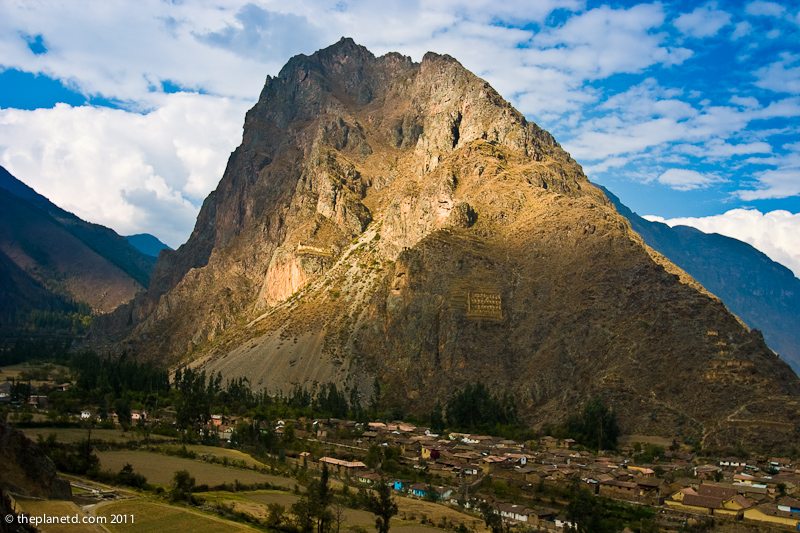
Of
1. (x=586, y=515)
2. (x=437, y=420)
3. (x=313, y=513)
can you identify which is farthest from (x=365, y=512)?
(x=437, y=420)

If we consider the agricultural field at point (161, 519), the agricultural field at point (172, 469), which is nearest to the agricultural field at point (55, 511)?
the agricultural field at point (161, 519)

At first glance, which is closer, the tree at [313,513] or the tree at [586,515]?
the tree at [313,513]

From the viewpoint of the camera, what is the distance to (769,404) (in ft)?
423

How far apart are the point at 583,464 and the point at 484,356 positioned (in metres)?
60.2

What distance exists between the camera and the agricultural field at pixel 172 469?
80.6 metres

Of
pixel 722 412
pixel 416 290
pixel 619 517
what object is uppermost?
pixel 416 290

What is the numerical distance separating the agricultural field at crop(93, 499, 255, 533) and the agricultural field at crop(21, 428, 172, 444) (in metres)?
30.0

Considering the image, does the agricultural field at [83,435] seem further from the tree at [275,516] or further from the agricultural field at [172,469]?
the tree at [275,516]

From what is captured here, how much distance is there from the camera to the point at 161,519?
61844 mm

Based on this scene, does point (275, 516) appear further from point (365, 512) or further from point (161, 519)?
point (365, 512)

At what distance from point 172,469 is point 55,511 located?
33537 millimetres

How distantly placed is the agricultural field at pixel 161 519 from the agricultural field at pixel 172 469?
35.7 feet

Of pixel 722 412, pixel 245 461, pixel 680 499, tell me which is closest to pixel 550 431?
pixel 722 412

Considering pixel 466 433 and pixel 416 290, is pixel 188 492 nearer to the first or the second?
pixel 466 433
